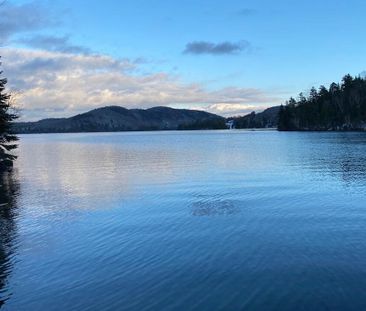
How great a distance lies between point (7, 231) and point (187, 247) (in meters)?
12.1

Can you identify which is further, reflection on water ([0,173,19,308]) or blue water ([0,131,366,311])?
reflection on water ([0,173,19,308])

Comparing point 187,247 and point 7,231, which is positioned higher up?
point 7,231

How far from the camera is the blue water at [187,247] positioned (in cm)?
1634

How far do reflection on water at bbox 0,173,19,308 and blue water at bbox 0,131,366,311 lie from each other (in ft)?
0.25

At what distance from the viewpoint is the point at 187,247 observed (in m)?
22.7

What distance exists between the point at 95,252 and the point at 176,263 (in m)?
4.85

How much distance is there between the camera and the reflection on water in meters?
18.7

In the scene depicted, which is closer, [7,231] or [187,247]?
[187,247]

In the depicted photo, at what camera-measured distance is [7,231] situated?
27.2m

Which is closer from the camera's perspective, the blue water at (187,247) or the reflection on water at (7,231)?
the blue water at (187,247)

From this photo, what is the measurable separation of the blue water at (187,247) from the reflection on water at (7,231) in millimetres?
77

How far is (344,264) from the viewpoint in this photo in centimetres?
1930

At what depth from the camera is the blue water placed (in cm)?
1634

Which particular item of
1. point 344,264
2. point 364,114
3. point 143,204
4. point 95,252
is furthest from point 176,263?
point 364,114
